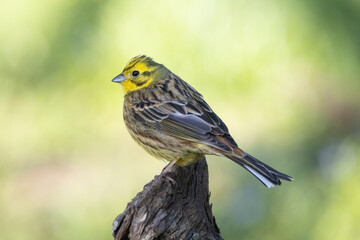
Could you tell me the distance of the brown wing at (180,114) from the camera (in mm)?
4121

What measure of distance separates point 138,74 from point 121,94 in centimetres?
189

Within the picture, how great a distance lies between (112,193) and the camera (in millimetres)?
5918

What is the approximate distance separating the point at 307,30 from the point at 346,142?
1.08 metres

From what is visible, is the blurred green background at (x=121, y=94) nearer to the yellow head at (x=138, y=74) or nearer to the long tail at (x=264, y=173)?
the yellow head at (x=138, y=74)

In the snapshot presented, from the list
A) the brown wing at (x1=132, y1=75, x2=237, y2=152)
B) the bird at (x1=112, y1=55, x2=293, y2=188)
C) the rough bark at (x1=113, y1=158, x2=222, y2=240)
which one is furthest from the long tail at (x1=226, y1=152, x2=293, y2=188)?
the rough bark at (x1=113, y1=158, x2=222, y2=240)

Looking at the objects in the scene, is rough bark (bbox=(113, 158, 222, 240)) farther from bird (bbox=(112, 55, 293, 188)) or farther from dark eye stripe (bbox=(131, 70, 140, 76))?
dark eye stripe (bbox=(131, 70, 140, 76))

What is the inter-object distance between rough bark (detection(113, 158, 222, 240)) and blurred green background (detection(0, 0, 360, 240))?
2049 mm

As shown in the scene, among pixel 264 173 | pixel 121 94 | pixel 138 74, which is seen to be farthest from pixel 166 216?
pixel 121 94

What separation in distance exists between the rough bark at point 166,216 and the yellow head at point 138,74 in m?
1.10

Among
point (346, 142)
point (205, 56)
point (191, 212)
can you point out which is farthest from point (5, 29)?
point (191, 212)

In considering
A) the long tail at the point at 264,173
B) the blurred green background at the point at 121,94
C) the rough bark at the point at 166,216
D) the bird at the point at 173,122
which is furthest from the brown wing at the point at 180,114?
the blurred green background at the point at 121,94

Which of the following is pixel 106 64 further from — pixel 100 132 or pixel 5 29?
pixel 5 29

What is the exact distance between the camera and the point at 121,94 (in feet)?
21.5

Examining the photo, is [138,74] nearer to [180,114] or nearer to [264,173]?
[180,114]
